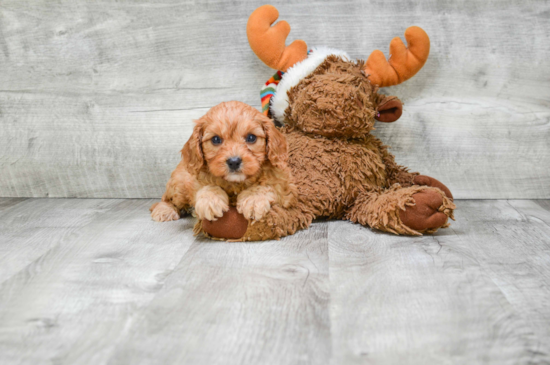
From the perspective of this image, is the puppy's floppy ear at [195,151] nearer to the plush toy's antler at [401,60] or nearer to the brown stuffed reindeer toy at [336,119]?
the brown stuffed reindeer toy at [336,119]

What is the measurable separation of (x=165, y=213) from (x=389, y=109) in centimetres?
109

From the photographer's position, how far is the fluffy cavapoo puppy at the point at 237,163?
5.21 ft

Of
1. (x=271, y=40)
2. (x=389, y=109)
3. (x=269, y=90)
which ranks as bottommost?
(x=389, y=109)

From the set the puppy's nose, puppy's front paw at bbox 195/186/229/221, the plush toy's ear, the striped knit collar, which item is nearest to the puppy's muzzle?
the puppy's nose

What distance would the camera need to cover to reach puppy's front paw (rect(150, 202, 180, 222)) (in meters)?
2.03

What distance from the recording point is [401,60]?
1.96 m

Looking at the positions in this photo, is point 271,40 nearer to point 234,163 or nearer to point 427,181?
point 234,163

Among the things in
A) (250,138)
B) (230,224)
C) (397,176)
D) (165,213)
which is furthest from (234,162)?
(397,176)

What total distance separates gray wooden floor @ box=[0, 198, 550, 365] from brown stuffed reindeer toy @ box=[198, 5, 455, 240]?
12 centimetres

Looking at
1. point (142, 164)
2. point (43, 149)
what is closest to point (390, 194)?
point (142, 164)

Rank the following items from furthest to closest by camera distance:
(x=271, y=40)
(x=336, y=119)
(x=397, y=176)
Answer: (x=397, y=176)
(x=271, y=40)
(x=336, y=119)

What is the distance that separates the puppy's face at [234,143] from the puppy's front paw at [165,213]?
0.46 m

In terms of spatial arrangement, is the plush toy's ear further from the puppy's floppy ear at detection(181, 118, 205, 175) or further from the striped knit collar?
the puppy's floppy ear at detection(181, 118, 205, 175)

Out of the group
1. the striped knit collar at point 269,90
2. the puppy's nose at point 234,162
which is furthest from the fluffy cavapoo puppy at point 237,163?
the striped knit collar at point 269,90
